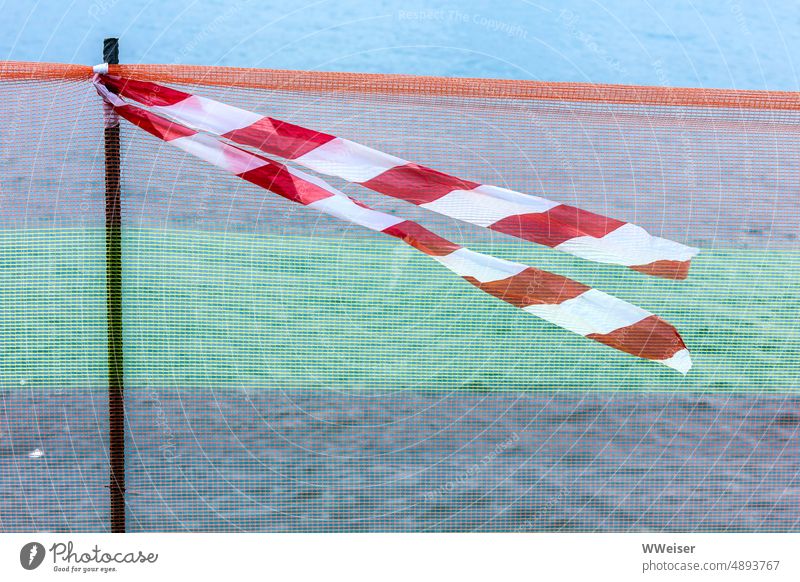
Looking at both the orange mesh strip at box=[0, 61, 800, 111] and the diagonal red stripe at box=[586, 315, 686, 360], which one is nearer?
the orange mesh strip at box=[0, 61, 800, 111]

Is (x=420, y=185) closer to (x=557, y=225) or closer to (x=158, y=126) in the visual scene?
(x=557, y=225)

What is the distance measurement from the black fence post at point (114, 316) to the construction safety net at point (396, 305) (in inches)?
3.5

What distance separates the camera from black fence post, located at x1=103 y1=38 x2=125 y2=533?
117 inches

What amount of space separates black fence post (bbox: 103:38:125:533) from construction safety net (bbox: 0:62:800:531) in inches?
3.5

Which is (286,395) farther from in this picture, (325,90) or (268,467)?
(325,90)

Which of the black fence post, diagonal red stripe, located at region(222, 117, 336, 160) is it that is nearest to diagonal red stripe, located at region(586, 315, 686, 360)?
diagonal red stripe, located at region(222, 117, 336, 160)

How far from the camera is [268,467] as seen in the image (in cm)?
344

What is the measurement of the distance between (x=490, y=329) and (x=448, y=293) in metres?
0.28

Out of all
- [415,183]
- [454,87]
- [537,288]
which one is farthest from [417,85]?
[537,288]

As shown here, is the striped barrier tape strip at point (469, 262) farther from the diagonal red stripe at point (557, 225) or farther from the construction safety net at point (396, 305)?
the diagonal red stripe at point (557, 225)

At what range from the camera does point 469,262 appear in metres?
2.97

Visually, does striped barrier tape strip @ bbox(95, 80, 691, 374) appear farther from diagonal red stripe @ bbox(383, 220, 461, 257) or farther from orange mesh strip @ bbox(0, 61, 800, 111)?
orange mesh strip @ bbox(0, 61, 800, 111)

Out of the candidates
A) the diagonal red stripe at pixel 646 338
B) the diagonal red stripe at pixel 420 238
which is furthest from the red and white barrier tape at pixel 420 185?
the diagonal red stripe at pixel 646 338
